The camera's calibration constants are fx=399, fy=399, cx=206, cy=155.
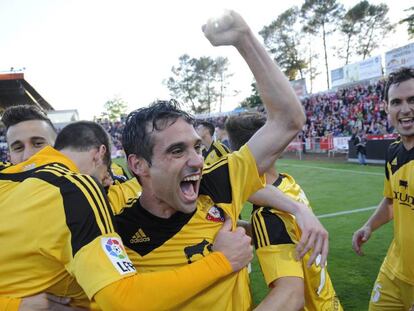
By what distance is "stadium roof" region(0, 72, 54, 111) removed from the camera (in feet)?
122

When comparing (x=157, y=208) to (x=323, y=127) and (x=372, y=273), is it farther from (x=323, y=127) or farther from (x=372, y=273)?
(x=323, y=127)

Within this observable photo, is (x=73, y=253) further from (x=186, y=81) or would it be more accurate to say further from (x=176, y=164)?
(x=186, y=81)

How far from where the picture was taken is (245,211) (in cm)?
988

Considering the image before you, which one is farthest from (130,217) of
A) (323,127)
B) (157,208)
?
(323,127)

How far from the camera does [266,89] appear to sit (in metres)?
2.12

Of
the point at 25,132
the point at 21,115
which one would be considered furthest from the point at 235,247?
the point at 21,115

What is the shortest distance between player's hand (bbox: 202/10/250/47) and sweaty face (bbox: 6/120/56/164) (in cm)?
188

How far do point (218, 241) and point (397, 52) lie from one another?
30833 millimetres

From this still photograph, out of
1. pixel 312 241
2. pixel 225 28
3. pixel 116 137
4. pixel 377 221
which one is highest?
pixel 225 28

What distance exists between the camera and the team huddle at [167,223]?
1.60 meters

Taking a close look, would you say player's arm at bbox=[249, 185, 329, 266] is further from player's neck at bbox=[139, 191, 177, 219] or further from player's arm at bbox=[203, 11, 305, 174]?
player's neck at bbox=[139, 191, 177, 219]

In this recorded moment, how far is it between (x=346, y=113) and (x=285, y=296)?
99.1 feet

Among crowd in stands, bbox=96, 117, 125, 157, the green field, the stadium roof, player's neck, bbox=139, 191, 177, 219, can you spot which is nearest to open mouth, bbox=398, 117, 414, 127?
player's neck, bbox=139, 191, 177, 219

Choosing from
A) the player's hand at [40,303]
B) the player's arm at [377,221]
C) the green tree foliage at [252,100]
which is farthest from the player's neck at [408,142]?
the green tree foliage at [252,100]
